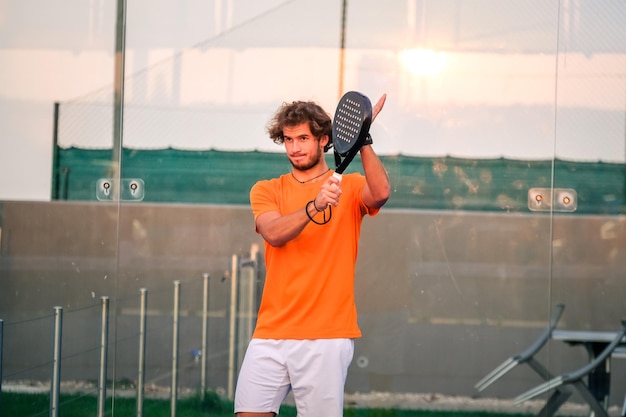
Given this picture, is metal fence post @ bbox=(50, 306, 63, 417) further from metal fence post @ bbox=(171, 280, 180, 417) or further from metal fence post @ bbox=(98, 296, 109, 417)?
metal fence post @ bbox=(171, 280, 180, 417)

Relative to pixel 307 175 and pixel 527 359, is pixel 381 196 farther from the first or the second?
pixel 527 359

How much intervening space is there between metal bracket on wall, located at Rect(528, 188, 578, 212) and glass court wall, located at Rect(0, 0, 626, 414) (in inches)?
0.4

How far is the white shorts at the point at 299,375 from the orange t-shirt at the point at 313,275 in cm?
4

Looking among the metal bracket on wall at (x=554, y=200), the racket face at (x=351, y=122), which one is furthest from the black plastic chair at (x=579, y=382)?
the racket face at (x=351, y=122)

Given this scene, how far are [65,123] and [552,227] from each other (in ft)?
7.81

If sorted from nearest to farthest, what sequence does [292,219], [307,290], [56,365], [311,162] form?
[292,219]
[307,290]
[311,162]
[56,365]

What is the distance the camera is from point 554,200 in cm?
505

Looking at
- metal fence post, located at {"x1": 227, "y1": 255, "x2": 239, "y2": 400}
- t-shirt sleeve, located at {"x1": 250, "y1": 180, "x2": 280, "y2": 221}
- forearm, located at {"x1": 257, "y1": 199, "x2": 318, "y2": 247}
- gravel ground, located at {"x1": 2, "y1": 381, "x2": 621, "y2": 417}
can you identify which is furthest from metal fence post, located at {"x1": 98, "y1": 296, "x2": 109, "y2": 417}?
forearm, located at {"x1": 257, "y1": 199, "x2": 318, "y2": 247}

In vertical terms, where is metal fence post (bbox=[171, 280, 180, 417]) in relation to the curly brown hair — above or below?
below

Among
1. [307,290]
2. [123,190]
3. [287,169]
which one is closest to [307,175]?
[307,290]

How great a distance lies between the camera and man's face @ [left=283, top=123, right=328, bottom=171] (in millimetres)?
3664

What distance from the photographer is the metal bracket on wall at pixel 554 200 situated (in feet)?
16.5

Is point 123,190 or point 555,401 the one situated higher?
point 123,190

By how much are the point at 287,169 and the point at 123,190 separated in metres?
0.81
